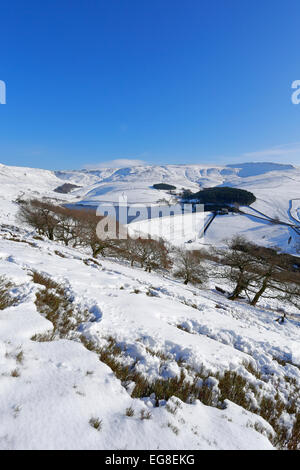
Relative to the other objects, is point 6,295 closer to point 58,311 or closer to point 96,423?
point 58,311

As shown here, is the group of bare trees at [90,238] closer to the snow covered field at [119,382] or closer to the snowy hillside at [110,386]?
the snow covered field at [119,382]

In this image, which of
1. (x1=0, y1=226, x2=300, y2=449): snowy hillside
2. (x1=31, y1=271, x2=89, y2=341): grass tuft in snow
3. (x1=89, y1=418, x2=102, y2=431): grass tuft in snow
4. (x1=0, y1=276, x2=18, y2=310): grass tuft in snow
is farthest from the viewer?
(x1=0, y1=276, x2=18, y2=310): grass tuft in snow

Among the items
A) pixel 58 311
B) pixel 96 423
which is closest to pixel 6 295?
pixel 58 311

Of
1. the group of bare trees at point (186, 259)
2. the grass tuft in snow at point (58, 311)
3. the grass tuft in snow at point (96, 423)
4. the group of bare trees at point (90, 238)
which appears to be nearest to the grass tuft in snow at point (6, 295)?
the grass tuft in snow at point (58, 311)

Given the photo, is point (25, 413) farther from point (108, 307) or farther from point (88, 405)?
point (108, 307)

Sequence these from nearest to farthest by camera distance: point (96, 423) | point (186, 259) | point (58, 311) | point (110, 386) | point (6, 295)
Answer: point (96, 423)
point (110, 386)
point (6, 295)
point (58, 311)
point (186, 259)

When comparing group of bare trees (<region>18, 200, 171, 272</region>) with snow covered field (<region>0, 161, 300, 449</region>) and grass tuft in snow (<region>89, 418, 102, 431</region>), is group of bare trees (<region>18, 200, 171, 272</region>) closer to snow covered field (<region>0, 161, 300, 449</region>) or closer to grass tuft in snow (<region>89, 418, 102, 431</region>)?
snow covered field (<region>0, 161, 300, 449</region>)

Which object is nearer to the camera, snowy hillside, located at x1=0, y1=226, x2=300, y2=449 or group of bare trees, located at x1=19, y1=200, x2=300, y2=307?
snowy hillside, located at x1=0, y1=226, x2=300, y2=449

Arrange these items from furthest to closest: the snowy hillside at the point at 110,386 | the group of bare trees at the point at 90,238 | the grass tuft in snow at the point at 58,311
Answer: the group of bare trees at the point at 90,238 → the grass tuft in snow at the point at 58,311 → the snowy hillside at the point at 110,386

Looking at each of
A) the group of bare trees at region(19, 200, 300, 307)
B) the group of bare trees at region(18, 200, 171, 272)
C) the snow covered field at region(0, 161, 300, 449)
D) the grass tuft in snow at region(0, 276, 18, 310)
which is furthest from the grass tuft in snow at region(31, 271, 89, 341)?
the group of bare trees at region(18, 200, 171, 272)

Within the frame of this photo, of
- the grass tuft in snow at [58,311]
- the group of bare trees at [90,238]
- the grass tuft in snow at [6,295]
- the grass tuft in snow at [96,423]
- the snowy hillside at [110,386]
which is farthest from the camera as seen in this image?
the group of bare trees at [90,238]
